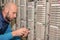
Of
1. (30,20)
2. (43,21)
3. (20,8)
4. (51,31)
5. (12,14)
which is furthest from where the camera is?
(20,8)

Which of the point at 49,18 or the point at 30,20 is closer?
the point at 49,18

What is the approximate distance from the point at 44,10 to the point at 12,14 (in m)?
0.26

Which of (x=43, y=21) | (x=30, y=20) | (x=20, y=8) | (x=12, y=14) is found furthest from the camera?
(x=20, y=8)

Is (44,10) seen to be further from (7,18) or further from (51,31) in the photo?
(7,18)

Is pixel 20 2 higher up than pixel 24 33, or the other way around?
pixel 20 2

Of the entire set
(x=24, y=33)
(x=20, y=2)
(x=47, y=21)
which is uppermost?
(x=20, y=2)

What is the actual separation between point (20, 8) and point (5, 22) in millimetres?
270

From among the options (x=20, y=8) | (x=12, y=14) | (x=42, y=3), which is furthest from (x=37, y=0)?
(x=20, y=8)

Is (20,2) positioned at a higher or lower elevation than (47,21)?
higher

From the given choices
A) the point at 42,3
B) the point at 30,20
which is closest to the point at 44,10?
the point at 42,3

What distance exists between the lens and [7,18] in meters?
1.41

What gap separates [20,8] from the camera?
5.48 feet

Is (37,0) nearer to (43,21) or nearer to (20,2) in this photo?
(43,21)

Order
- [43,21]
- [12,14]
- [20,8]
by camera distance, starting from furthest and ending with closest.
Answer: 1. [20,8]
2. [12,14]
3. [43,21]
